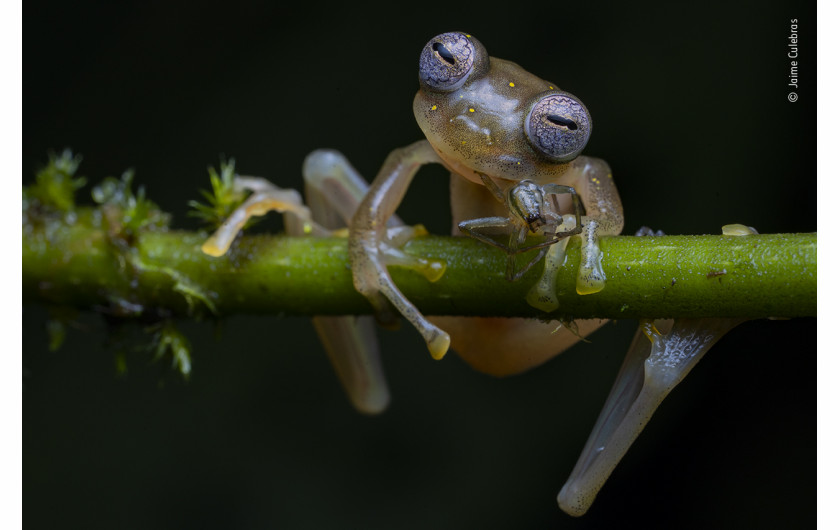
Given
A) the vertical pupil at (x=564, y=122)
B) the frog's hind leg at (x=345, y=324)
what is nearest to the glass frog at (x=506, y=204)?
the vertical pupil at (x=564, y=122)

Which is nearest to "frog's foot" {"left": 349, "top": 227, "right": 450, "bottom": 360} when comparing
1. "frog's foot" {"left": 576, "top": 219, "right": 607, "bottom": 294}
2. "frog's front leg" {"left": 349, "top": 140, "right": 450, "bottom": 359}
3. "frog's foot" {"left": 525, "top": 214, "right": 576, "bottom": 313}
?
"frog's front leg" {"left": 349, "top": 140, "right": 450, "bottom": 359}

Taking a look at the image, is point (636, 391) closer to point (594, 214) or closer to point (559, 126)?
point (594, 214)

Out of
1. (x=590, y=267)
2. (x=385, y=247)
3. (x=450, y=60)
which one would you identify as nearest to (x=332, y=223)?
(x=385, y=247)

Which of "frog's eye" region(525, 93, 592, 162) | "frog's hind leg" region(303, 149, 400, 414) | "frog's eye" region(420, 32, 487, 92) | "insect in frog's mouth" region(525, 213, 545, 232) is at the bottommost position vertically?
"frog's hind leg" region(303, 149, 400, 414)

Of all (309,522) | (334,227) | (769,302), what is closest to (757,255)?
(769,302)

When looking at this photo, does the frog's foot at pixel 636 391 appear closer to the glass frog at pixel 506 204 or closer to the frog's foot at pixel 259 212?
the glass frog at pixel 506 204

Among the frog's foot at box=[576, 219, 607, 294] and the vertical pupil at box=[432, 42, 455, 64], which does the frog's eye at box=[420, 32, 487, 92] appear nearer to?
the vertical pupil at box=[432, 42, 455, 64]

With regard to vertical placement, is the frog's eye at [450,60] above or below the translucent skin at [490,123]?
above
